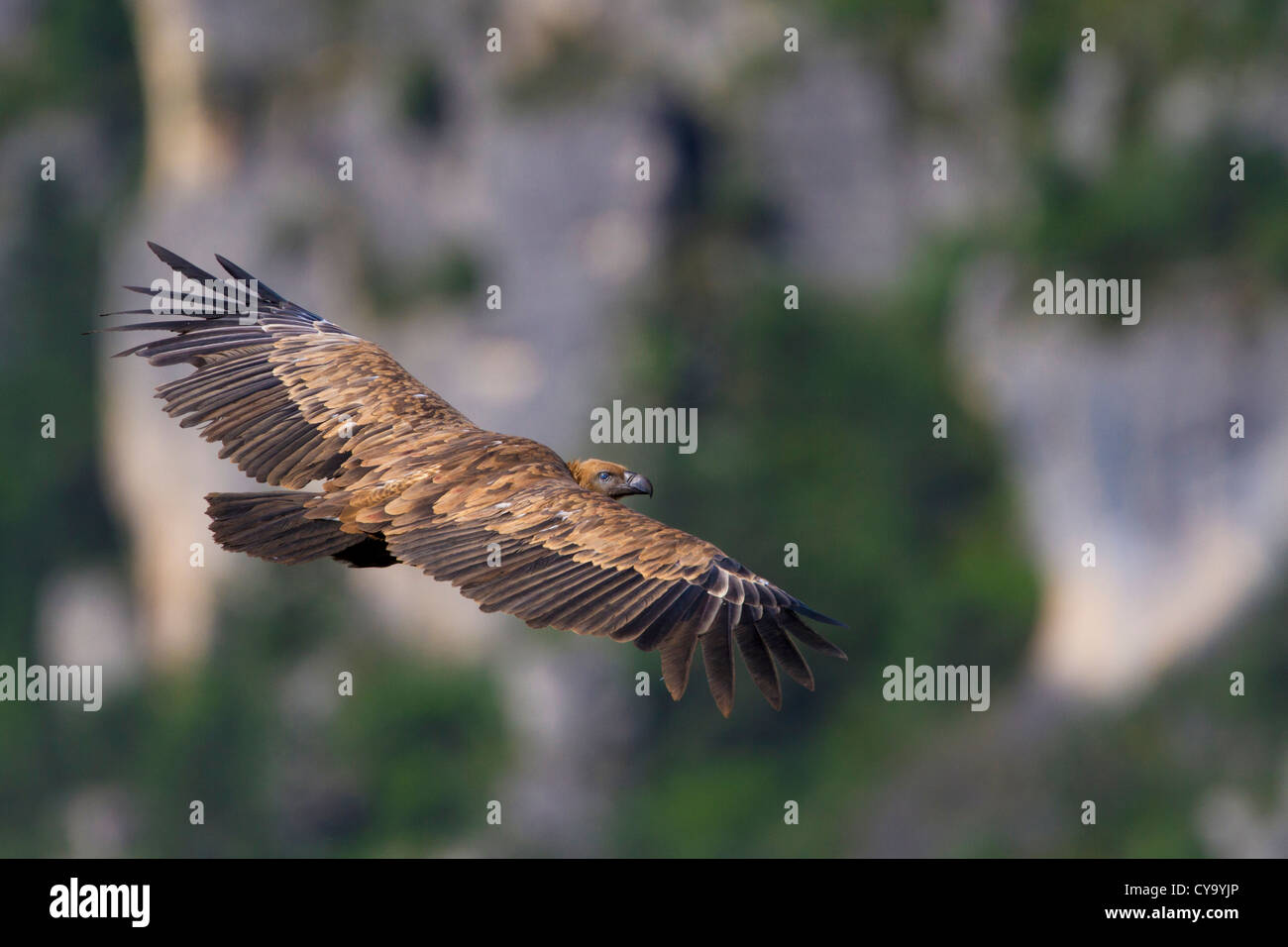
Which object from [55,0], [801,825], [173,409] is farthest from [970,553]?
[173,409]

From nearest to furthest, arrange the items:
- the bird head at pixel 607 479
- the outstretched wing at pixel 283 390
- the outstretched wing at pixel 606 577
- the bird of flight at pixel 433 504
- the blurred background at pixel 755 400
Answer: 1. the outstretched wing at pixel 606 577
2. the bird of flight at pixel 433 504
3. the outstretched wing at pixel 283 390
4. the bird head at pixel 607 479
5. the blurred background at pixel 755 400

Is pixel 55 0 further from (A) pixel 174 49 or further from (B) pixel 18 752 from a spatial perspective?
(B) pixel 18 752

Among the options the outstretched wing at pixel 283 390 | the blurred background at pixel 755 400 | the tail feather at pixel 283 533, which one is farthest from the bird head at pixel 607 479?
the blurred background at pixel 755 400

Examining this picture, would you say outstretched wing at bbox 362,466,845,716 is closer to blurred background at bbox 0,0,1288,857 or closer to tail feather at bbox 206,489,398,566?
tail feather at bbox 206,489,398,566

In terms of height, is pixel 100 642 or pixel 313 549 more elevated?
pixel 313 549

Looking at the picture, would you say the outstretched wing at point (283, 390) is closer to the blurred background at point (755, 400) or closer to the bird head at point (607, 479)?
the bird head at point (607, 479)

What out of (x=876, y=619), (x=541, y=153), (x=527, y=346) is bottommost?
(x=876, y=619)
